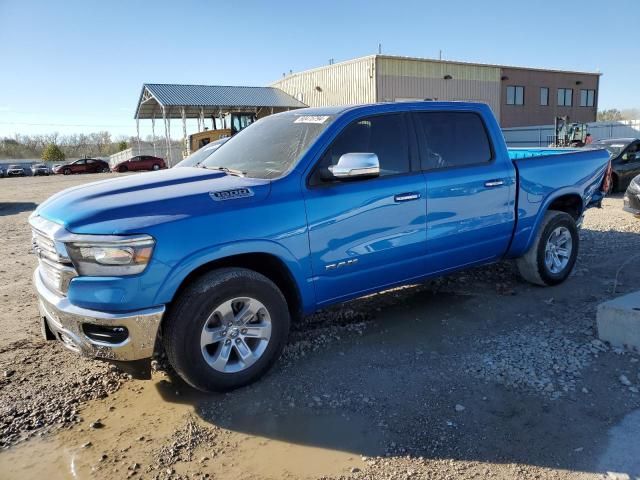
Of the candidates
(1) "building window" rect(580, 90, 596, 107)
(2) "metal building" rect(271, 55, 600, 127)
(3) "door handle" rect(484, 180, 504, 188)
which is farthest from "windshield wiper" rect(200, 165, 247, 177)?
(1) "building window" rect(580, 90, 596, 107)

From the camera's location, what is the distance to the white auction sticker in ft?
13.7

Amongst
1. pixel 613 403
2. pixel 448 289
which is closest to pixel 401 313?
pixel 448 289

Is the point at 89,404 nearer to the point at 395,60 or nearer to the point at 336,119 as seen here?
the point at 336,119

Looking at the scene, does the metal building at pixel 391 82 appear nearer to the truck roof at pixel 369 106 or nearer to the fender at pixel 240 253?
the truck roof at pixel 369 106

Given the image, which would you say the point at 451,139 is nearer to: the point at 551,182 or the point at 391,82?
the point at 551,182

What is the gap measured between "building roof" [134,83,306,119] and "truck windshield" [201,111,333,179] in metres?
30.8

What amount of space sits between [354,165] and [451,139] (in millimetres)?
1519

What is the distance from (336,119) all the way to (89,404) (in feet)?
9.14

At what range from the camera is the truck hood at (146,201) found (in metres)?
3.15

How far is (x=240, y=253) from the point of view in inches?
136

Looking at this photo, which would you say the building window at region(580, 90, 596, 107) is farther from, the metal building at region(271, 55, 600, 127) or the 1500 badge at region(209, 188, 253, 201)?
the 1500 badge at region(209, 188, 253, 201)

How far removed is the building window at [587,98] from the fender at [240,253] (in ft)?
178

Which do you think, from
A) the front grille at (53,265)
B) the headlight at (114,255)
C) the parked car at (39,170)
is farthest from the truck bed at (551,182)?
the parked car at (39,170)

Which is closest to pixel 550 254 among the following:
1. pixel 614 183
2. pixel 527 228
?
pixel 527 228
